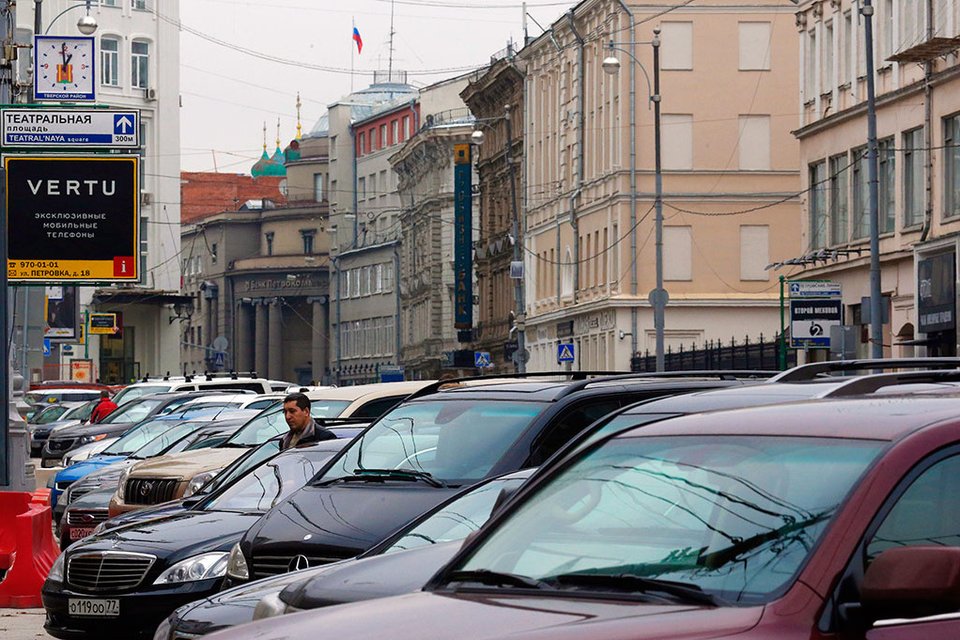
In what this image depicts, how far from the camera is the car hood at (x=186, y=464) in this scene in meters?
19.0

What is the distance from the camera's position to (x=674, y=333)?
212ft

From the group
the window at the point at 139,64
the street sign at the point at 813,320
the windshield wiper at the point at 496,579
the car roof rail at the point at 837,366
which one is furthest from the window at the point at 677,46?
the windshield wiper at the point at 496,579

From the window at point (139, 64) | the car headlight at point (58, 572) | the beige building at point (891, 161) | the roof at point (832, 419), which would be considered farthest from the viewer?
the window at point (139, 64)

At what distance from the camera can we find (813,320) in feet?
114

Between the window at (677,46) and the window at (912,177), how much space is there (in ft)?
70.3

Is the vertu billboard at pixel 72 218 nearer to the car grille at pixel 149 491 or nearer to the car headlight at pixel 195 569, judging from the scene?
the car grille at pixel 149 491

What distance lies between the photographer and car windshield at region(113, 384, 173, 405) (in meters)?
41.2

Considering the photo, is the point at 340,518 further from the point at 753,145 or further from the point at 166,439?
the point at 753,145

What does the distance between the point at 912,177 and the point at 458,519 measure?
36.9 meters

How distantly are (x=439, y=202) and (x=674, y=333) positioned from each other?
40.6 m

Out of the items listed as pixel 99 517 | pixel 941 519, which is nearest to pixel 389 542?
pixel 941 519

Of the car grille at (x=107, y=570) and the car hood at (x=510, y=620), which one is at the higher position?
the car hood at (x=510, y=620)

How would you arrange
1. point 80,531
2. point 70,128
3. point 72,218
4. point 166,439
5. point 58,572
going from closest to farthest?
point 58,572 → point 80,531 → point 70,128 → point 72,218 → point 166,439

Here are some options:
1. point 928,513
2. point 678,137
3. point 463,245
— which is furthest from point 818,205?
point 928,513
